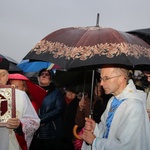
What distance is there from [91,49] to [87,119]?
3.11 feet

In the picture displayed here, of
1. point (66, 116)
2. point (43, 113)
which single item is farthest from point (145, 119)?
point (66, 116)

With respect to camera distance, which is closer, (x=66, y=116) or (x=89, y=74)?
(x=89, y=74)

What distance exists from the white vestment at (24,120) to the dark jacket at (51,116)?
1.70 m

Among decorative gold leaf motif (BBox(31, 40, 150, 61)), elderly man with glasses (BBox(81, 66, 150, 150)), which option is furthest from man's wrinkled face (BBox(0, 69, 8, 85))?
elderly man with glasses (BBox(81, 66, 150, 150))

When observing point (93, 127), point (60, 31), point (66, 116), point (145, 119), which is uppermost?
point (60, 31)

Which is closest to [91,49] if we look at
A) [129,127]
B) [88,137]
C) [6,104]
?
[129,127]

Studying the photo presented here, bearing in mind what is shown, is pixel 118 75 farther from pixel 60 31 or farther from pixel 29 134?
pixel 29 134

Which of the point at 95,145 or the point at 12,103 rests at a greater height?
the point at 12,103

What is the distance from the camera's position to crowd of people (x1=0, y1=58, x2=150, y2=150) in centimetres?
302

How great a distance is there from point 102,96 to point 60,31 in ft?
9.77

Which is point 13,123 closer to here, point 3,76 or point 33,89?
point 3,76

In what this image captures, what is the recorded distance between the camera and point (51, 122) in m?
5.96

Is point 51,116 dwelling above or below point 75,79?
below

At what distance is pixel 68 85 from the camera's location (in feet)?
20.1
